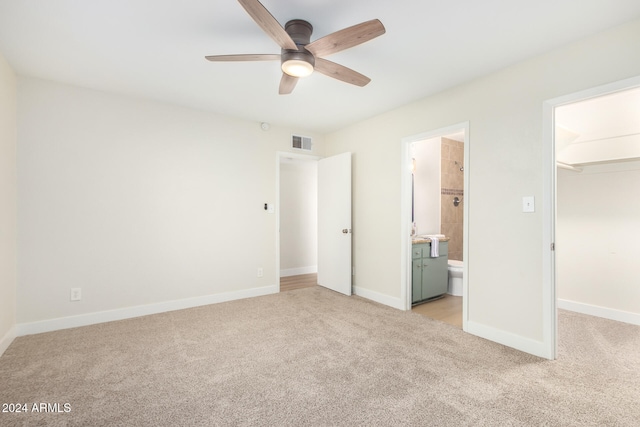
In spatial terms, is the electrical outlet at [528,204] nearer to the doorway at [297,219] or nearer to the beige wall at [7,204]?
the doorway at [297,219]

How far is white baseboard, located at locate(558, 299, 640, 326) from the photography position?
3.05 meters

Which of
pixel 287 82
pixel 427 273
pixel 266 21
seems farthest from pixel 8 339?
pixel 427 273

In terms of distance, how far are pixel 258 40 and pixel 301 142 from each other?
7.90 ft

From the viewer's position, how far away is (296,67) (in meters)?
2.04

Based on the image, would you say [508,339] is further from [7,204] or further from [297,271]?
[7,204]

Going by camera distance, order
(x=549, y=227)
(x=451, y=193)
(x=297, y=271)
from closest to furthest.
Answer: (x=549, y=227) < (x=451, y=193) < (x=297, y=271)

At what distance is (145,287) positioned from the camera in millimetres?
3414

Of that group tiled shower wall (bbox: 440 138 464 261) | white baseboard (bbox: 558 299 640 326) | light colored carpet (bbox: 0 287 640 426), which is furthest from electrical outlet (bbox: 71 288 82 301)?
white baseboard (bbox: 558 299 640 326)

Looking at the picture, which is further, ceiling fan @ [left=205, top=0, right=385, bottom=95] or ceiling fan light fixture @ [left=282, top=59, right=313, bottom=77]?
ceiling fan light fixture @ [left=282, top=59, right=313, bottom=77]

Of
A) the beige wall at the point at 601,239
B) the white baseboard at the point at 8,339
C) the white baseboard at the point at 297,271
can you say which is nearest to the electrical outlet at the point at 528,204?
the beige wall at the point at 601,239

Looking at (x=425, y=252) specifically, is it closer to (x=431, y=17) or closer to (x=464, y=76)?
(x=464, y=76)

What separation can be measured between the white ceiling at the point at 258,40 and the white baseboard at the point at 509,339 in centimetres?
232

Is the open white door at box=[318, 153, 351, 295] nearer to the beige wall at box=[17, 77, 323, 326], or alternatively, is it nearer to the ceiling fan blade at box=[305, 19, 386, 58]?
the beige wall at box=[17, 77, 323, 326]

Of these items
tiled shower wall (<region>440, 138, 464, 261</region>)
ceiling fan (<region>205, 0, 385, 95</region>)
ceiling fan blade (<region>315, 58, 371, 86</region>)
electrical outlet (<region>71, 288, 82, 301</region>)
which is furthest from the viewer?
tiled shower wall (<region>440, 138, 464, 261</region>)
